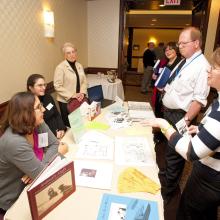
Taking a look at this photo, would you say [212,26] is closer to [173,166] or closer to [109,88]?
[109,88]

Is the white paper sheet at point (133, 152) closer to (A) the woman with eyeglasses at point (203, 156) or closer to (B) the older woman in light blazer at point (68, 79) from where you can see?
(A) the woman with eyeglasses at point (203, 156)

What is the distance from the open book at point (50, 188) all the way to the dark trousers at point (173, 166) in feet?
4.15

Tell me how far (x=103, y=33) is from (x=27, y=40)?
8.01 ft

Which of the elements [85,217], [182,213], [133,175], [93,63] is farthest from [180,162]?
[93,63]

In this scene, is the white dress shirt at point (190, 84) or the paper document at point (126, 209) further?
the white dress shirt at point (190, 84)

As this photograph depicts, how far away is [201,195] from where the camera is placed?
1.31 m

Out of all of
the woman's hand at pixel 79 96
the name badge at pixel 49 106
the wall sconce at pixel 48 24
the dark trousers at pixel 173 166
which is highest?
the wall sconce at pixel 48 24

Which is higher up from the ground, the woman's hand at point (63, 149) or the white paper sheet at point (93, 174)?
the woman's hand at point (63, 149)

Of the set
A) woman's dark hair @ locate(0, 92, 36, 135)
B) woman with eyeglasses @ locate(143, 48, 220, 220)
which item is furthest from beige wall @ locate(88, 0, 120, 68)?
woman's dark hair @ locate(0, 92, 36, 135)

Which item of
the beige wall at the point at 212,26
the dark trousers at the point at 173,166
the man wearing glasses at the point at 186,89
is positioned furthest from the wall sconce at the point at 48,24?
the beige wall at the point at 212,26

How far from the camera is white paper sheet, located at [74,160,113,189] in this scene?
3.87ft

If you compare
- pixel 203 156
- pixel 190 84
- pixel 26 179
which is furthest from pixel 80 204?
pixel 190 84

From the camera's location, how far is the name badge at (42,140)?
1.51 meters

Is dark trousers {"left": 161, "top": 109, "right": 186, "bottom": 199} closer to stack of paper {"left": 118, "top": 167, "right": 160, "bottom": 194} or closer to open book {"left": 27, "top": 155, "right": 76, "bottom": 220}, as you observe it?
stack of paper {"left": 118, "top": 167, "right": 160, "bottom": 194}
